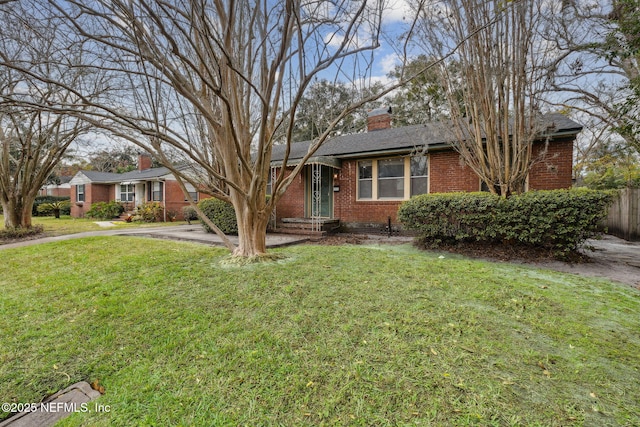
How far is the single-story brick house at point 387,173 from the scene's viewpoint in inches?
317

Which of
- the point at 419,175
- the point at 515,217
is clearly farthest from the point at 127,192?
the point at 515,217

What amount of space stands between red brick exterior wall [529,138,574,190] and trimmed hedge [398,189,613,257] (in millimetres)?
2565

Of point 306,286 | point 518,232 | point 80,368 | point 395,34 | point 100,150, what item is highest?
point 395,34

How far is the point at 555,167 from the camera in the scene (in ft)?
26.0

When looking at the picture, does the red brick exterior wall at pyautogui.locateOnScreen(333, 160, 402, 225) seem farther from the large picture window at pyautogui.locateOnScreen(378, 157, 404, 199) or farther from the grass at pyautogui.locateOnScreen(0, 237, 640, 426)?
the grass at pyautogui.locateOnScreen(0, 237, 640, 426)

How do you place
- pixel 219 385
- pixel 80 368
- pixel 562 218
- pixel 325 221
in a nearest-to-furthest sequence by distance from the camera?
1. pixel 219 385
2. pixel 80 368
3. pixel 562 218
4. pixel 325 221

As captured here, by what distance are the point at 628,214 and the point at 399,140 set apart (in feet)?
25.2

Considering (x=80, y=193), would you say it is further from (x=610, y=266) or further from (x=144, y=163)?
(x=610, y=266)

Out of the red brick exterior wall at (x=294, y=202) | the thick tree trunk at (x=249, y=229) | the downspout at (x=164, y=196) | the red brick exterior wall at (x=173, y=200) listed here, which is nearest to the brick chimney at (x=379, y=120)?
the red brick exterior wall at (x=294, y=202)

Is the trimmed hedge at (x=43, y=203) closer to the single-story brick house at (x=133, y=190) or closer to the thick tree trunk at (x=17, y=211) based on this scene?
the single-story brick house at (x=133, y=190)

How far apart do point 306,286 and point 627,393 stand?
10.2 feet

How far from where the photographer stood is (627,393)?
6.54 feet

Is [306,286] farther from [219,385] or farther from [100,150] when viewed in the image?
[100,150]

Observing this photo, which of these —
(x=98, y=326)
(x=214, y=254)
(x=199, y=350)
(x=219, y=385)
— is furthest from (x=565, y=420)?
(x=214, y=254)
